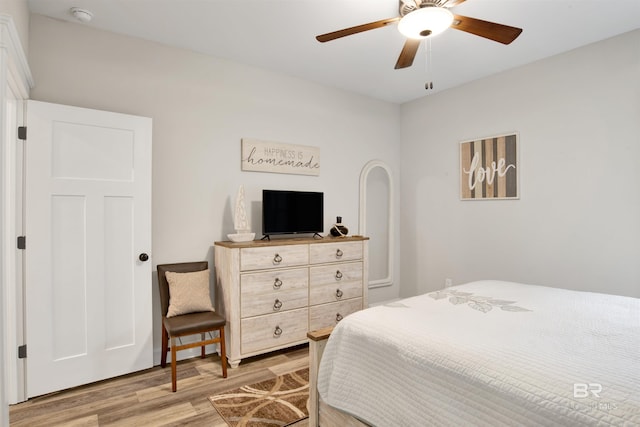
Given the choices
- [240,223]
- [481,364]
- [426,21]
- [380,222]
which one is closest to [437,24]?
[426,21]

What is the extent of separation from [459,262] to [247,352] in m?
2.55

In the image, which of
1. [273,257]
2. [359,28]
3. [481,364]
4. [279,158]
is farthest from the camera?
[279,158]

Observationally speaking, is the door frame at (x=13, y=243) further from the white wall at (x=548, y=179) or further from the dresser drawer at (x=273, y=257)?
the white wall at (x=548, y=179)

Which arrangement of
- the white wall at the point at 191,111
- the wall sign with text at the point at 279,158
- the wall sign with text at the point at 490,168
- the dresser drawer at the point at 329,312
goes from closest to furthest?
the white wall at the point at 191,111 < the dresser drawer at the point at 329,312 < the wall sign with text at the point at 279,158 < the wall sign with text at the point at 490,168

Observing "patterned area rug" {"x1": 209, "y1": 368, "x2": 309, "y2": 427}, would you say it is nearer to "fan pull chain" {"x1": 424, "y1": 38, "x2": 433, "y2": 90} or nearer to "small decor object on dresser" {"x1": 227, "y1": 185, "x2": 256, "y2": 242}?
"small decor object on dresser" {"x1": 227, "y1": 185, "x2": 256, "y2": 242}

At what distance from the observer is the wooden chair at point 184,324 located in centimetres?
252

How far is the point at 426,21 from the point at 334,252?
86.6 inches

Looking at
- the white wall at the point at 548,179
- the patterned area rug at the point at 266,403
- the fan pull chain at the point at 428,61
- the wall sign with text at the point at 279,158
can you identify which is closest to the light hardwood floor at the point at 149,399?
the patterned area rug at the point at 266,403

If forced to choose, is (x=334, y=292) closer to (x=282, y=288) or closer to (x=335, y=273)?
(x=335, y=273)

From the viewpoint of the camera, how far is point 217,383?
2.65m

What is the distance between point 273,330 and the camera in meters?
3.11

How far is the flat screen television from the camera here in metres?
3.40

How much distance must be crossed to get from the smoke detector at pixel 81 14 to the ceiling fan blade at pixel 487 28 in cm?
250

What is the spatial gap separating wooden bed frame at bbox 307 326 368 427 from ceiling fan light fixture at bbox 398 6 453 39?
5.51 ft
